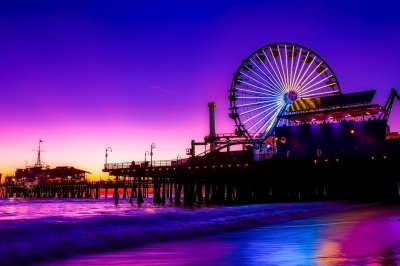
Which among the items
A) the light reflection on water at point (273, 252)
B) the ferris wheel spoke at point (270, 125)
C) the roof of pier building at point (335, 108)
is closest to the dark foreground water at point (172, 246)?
the light reflection on water at point (273, 252)

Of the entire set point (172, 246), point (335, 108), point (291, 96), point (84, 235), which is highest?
point (291, 96)

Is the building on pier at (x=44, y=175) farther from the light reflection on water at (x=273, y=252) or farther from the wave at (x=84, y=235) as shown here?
the light reflection on water at (x=273, y=252)

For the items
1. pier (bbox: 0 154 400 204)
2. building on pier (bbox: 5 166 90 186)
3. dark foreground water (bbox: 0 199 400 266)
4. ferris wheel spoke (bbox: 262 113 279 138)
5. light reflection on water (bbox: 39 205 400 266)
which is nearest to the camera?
light reflection on water (bbox: 39 205 400 266)

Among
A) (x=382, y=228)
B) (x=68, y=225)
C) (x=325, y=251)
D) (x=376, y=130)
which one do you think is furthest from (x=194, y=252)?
(x=376, y=130)

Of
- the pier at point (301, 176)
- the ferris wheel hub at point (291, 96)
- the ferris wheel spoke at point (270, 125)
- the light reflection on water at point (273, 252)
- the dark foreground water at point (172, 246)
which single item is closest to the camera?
the light reflection on water at point (273, 252)

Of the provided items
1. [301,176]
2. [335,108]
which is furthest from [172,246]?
[335,108]

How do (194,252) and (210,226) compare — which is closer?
(194,252)

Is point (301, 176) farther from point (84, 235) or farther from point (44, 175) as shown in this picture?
point (44, 175)

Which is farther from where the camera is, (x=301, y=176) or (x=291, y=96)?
(x=291, y=96)

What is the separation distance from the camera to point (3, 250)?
31.4ft

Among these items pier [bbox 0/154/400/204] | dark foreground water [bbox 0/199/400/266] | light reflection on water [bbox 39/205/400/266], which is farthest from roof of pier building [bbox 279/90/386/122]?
light reflection on water [bbox 39/205/400/266]

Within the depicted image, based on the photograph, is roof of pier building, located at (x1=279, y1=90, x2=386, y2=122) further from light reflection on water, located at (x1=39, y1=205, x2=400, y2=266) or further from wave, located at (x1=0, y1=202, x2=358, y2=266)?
light reflection on water, located at (x1=39, y1=205, x2=400, y2=266)

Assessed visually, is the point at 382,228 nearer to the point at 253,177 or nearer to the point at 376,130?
the point at 253,177

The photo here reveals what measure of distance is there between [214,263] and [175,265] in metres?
0.82
